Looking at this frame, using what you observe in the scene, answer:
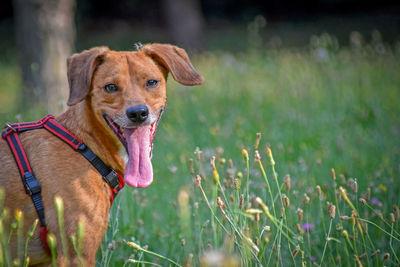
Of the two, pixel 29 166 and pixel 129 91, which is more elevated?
pixel 129 91

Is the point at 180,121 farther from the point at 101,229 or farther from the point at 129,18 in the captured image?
the point at 129,18

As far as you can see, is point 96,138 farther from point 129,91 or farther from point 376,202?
point 376,202

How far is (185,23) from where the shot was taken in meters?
17.3

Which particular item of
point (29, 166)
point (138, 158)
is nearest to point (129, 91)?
point (138, 158)

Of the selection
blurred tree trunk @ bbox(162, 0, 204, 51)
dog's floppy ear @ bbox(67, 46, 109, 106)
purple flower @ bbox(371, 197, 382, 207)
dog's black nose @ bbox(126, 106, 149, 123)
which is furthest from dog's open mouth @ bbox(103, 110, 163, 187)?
blurred tree trunk @ bbox(162, 0, 204, 51)

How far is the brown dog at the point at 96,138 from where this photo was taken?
2533 mm

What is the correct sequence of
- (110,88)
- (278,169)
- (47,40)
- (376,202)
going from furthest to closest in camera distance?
(47,40) → (278,169) → (376,202) → (110,88)

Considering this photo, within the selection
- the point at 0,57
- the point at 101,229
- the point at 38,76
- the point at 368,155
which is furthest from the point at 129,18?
the point at 101,229

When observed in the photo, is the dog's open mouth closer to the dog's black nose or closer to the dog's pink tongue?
the dog's pink tongue

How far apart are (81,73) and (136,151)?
0.62m

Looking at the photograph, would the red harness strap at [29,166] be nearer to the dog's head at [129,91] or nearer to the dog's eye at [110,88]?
the dog's head at [129,91]

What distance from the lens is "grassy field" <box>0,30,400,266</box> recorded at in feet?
8.64

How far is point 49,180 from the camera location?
2.56 m

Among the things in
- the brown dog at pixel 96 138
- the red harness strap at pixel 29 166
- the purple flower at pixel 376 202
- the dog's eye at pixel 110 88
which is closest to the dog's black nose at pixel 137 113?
the brown dog at pixel 96 138
